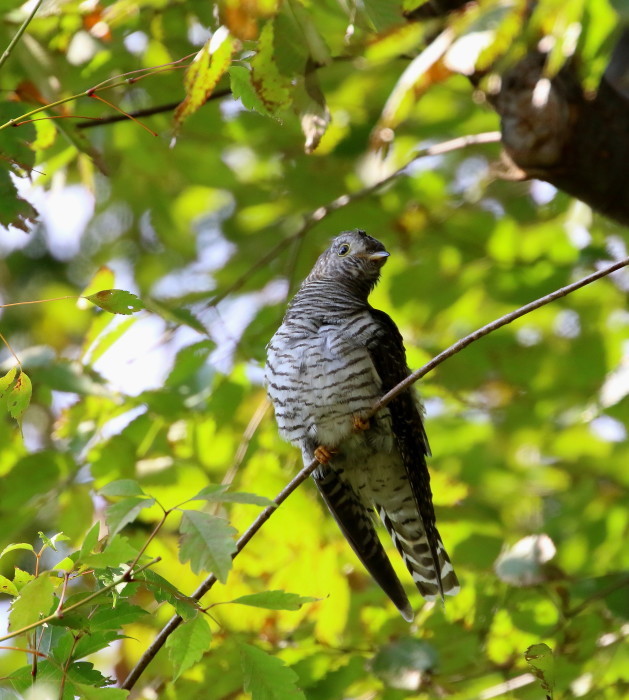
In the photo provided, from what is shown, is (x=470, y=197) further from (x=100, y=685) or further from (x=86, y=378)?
(x=100, y=685)

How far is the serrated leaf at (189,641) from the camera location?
191 cm

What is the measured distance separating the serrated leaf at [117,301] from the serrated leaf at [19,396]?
244 millimetres

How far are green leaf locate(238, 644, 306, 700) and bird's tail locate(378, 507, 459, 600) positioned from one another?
1387mm

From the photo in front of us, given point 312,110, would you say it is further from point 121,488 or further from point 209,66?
point 121,488

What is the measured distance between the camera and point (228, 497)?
5.66 feet

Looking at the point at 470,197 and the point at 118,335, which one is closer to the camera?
the point at 118,335

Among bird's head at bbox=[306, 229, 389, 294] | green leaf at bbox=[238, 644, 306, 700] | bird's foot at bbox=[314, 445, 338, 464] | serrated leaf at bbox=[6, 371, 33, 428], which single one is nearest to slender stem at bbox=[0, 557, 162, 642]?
green leaf at bbox=[238, 644, 306, 700]

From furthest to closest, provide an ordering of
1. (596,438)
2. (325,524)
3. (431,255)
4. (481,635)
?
(596,438) → (431,255) → (325,524) → (481,635)

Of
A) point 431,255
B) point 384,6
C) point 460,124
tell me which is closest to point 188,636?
point 384,6

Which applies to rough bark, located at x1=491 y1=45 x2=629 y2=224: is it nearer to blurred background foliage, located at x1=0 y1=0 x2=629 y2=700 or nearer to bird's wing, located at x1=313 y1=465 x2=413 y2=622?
blurred background foliage, located at x1=0 y1=0 x2=629 y2=700

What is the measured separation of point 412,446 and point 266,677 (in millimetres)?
1609

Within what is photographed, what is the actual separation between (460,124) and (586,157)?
1.40 meters

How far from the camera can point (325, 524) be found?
3.66 meters

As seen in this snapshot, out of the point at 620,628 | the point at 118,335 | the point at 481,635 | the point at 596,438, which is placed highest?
the point at 118,335
